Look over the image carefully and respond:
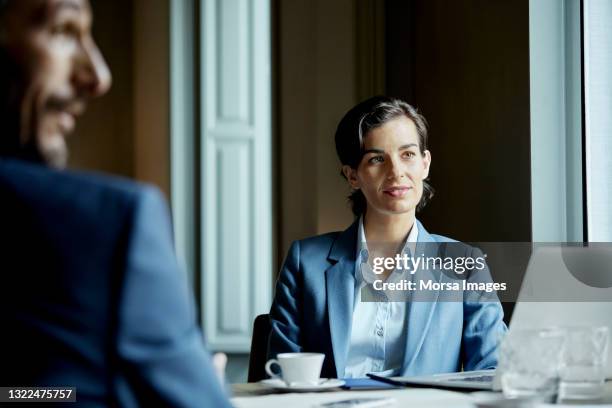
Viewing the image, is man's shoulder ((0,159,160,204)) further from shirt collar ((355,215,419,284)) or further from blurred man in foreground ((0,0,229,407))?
shirt collar ((355,215,419,284))

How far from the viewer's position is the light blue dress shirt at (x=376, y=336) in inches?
78.6

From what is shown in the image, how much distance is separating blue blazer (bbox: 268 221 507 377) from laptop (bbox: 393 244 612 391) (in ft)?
1.22

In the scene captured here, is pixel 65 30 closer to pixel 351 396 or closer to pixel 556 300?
pixel 351 396

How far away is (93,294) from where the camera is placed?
2.20 feet

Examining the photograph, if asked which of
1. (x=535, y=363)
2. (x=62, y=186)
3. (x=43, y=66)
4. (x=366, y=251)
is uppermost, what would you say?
(x=43, y=66)

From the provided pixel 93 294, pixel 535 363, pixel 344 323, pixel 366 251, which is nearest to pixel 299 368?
pixel 535 363

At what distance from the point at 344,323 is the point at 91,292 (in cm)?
139

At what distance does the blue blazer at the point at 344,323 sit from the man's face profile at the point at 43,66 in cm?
133

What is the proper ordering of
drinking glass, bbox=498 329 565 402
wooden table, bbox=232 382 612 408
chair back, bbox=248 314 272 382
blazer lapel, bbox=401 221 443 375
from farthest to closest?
chair back, bbox=248 314 272 382, blazer lapel, bbox=401 221 443 375, wooden table, bbox=232 382 612 408, drinking glass, bbox=498 329 565 402

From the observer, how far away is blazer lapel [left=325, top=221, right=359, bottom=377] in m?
2.00

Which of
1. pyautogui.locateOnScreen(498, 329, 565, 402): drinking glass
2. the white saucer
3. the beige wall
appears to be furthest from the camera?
the beige wall

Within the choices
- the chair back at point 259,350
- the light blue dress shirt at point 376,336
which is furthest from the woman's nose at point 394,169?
the chair back at point 259,350

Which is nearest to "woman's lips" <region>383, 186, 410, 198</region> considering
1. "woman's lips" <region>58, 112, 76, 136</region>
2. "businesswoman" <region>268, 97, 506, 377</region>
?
"businesswoman" <region>268, 97, 506, 377</region>

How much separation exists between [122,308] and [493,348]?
148 centimetres
